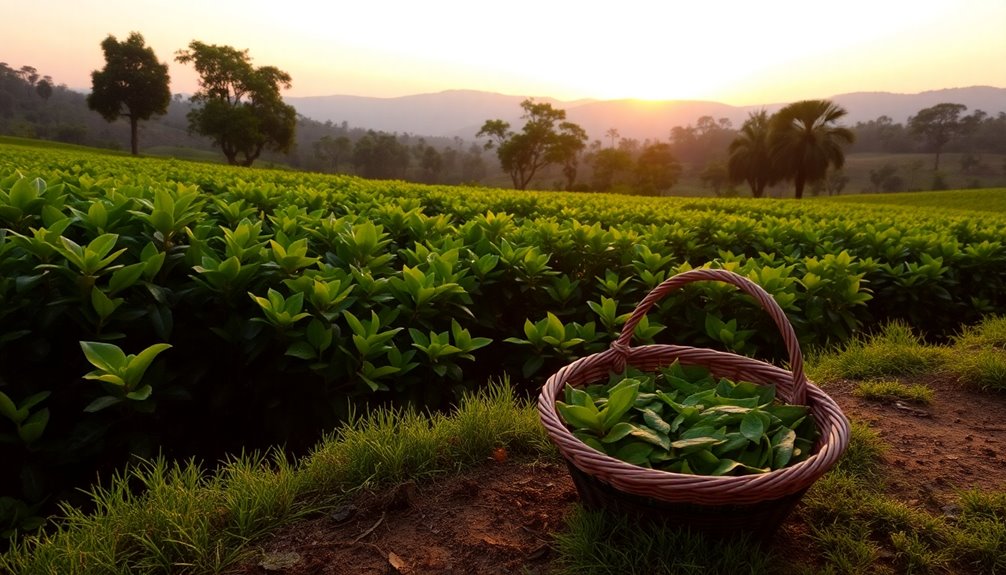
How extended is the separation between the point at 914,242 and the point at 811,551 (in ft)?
16.5

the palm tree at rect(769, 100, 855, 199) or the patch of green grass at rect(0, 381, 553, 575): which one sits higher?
the palm tree at rect(769, 100, 855, 199)

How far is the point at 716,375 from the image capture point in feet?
7.43

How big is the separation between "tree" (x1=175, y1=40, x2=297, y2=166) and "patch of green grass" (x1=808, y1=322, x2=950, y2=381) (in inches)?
2046

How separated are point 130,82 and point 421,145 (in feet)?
203

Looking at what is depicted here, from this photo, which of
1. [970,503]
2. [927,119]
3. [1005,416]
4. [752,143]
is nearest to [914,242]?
[1005,416]

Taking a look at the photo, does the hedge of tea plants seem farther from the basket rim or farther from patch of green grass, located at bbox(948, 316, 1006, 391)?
the basket rim

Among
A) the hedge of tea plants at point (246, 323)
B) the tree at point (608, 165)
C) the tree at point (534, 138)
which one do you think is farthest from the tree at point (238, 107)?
the hedge of tea plants at point (246, 323)

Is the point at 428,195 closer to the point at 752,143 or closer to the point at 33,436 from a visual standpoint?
the point at 33,436

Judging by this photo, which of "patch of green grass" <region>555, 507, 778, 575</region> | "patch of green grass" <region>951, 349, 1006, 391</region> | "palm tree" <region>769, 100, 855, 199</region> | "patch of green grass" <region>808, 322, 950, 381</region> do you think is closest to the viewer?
"patch of green grass" <region>555, 507, 778, 575</region>

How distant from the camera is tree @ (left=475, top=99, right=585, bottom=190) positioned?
59.4 m

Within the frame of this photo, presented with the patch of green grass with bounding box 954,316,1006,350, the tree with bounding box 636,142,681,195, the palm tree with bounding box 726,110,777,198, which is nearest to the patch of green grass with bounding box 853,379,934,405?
the patch of green grass with bounding box 954,316,1006,350

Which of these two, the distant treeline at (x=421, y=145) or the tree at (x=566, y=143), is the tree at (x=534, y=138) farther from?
the distant treeline at (x=421, y=145)

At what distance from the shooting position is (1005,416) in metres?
2.93

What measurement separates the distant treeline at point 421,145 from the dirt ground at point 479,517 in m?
65.5
